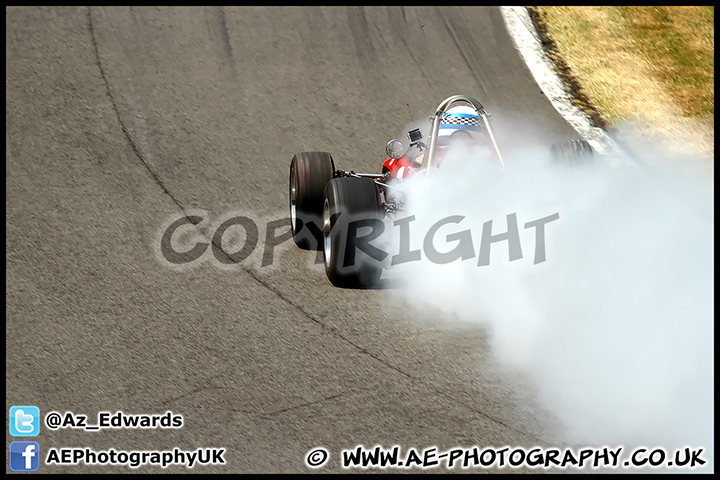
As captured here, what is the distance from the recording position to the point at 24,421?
4.78m

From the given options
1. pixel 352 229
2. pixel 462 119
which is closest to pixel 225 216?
pixel 352 229

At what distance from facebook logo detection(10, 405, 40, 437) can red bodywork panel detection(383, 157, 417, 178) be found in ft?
14.5

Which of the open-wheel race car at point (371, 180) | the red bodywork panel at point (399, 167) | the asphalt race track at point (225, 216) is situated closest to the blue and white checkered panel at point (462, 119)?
the open-wheel race car at point (371, 180)

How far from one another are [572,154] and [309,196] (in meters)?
2.80

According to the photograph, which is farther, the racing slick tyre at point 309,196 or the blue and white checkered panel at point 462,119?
the blue and white checkered panel at point 462,119

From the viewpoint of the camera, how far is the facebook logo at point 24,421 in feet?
15.4

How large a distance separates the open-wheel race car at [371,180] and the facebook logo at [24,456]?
2.89 metres

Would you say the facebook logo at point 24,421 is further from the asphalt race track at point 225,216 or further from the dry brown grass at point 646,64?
the dry brown grass at point 646,64

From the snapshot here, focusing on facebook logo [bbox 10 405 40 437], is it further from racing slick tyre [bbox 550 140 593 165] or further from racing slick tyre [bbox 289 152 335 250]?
racing slick tyre [bbox 550 140 593 165]

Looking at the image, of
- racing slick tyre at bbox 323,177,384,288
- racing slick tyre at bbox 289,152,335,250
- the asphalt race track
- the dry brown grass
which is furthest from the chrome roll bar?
the dry brown grass

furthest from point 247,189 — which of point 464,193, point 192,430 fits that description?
point 192,430

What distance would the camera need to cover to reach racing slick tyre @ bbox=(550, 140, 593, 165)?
730 centimetres

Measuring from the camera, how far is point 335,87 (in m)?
11.0

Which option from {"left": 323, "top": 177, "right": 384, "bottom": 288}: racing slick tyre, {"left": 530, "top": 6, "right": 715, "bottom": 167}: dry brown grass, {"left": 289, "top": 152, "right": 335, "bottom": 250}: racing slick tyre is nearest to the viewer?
{"left": 323, "top": 177, "right": 384, "bottom": 288}: racing slick tyre
